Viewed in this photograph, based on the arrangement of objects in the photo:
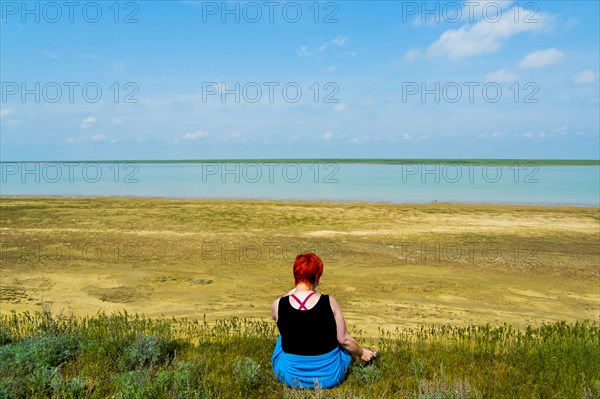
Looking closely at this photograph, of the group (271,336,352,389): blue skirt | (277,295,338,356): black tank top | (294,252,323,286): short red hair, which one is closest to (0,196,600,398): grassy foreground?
(271,336,352,389): blue skirt

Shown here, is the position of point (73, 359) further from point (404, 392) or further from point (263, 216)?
point (263, 216)

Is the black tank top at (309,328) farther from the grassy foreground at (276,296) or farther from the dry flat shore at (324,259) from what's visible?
the dry flat shore at (324,259)

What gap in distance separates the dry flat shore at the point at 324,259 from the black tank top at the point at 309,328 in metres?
3.45

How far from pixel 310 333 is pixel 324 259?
9.01 m

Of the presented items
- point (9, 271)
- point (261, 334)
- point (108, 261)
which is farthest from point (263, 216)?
point (261, 334)

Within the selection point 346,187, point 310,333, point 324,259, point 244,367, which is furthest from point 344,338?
point 346,187

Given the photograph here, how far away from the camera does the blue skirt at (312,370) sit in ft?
16.5

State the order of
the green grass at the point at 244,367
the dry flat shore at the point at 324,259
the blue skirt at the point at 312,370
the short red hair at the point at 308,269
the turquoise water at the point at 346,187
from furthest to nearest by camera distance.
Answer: the turquoise water at the point at 346,187 → the dry flat shore at the point at 324,259 → the blue skirt at the point at 312,370 → the short red hair at the point at 308,269 → the green grass at the point at 244,367

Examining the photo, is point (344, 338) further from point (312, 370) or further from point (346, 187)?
point (346, 187)

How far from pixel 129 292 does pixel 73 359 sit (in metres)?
5.07

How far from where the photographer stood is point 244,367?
17.1 feet

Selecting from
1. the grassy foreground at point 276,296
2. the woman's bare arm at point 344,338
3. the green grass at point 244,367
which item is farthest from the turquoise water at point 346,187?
the woman's bare arm at point 344,338

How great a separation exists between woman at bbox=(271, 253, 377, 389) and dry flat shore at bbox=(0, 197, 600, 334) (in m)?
3.32

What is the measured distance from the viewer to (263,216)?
22.7 metres
